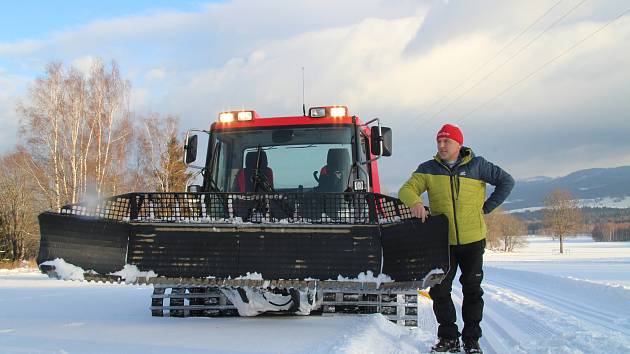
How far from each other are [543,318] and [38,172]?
23407 mm

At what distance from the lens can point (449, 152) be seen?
13.7 feet

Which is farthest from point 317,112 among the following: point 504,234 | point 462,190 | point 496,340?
point 504,234

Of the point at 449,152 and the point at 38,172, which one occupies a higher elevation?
the point at 38,172

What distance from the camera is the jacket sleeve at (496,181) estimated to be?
13.7 ft

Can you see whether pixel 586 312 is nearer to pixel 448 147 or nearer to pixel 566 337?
pixel 566 337

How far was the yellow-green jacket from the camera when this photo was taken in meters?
4.11

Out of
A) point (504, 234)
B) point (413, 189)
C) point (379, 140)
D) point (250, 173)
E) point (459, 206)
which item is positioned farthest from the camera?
point (504, 234)

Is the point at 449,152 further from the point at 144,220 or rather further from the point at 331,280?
the point at 144,220

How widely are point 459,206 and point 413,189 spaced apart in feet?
1.24

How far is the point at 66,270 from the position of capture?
13.8 ft

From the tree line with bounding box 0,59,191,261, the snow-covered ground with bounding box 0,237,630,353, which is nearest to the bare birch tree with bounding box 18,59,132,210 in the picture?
the tree line with bounding box 0,59,191,261

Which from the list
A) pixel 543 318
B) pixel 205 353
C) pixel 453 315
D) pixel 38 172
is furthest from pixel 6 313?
pixel 38 172

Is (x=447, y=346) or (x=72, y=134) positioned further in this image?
(x=72, y=134)

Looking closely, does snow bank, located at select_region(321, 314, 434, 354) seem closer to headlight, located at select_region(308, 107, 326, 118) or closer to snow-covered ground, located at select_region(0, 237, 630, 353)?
snow-covered ground, located at select_region(0, 237, 630, 353)
